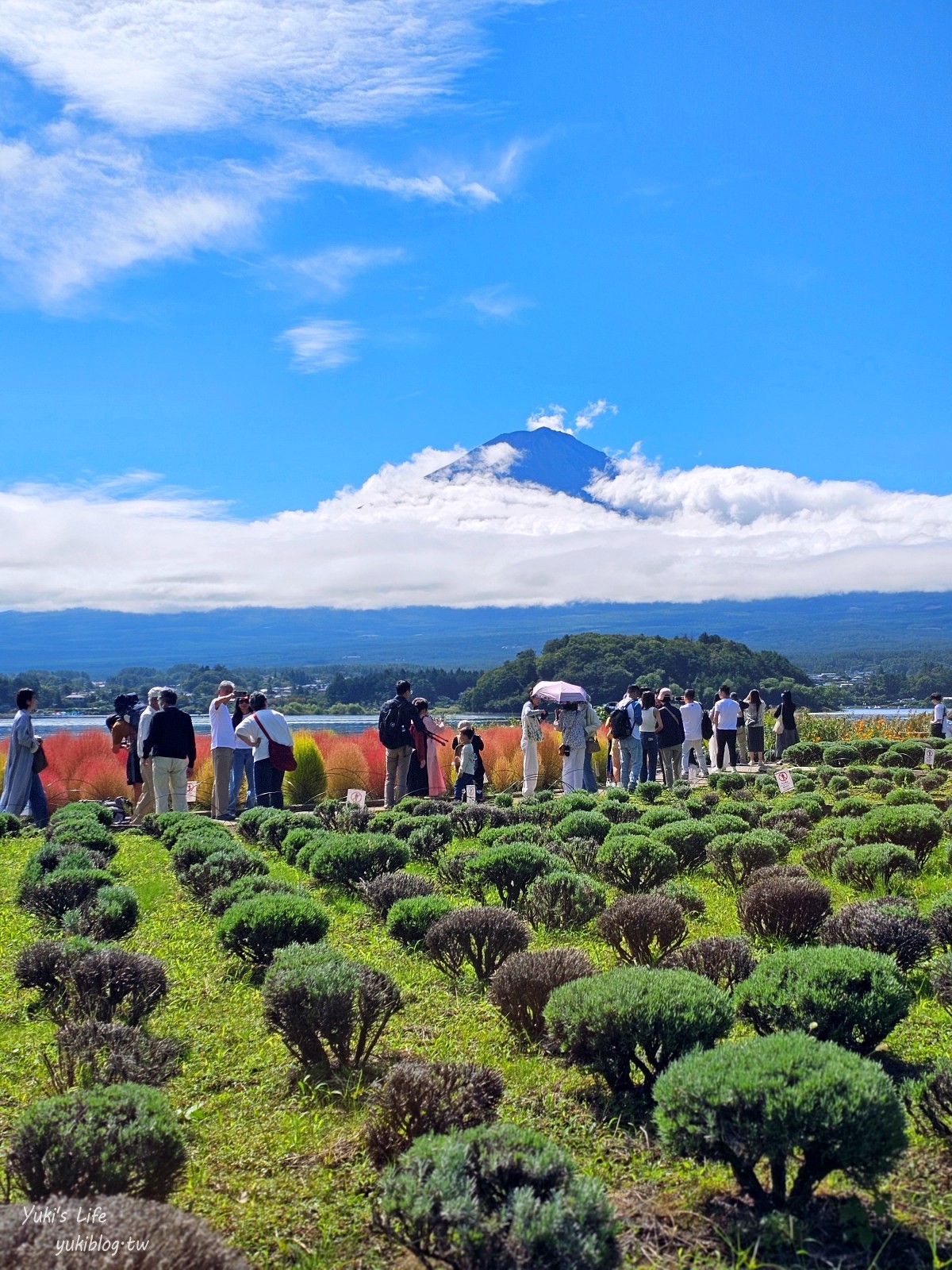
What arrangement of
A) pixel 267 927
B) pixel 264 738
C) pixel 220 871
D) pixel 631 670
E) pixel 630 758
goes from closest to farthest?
pixel 267 927, pixel 220 871, pixel 264 738, pixel 630 758, pixel 631 670

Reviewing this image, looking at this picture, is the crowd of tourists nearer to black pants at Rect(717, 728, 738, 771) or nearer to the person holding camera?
the person holding camera

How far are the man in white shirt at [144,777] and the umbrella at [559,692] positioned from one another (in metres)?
5.81

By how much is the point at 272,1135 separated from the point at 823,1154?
77.4 inches

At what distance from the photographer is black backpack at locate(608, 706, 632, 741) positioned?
1541 cm

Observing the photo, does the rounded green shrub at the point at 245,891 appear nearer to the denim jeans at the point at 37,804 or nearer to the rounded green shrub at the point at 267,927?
the rounded green shrub at the point at 267,927

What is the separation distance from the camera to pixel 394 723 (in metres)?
13.0

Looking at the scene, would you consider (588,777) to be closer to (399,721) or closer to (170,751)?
(399,721)

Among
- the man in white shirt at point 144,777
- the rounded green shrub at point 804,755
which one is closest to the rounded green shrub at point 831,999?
the man in white shirt at point 144,777

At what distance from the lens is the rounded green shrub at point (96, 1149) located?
286 cm

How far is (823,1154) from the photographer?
9.32 ft

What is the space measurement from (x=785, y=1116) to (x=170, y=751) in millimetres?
10133

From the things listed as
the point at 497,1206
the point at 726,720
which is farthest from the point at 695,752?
the point at 497,1206

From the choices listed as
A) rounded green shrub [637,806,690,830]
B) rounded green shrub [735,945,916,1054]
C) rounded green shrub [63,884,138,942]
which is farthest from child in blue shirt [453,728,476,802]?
rounded green shrub [735,945,916,1054]

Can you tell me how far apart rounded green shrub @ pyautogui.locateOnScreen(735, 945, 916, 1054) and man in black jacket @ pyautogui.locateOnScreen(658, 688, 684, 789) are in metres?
11.6
